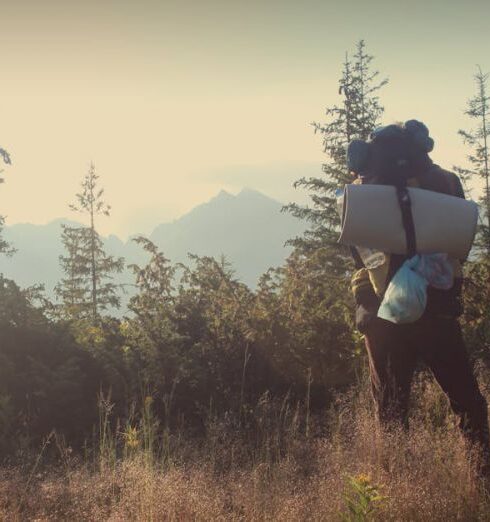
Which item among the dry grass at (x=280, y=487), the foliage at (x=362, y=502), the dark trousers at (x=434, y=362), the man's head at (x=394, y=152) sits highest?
the man's head at (x=394, y=152)

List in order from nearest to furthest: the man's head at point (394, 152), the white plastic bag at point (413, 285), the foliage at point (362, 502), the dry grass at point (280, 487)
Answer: the foliage at point (362, 502), the white plastic bag at point (413, 285), the dry grass at point (280, 487), the man's head at point (394, 152)

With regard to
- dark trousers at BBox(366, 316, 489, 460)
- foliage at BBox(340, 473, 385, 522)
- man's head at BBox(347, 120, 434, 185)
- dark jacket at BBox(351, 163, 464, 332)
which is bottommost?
foliage at BBox(340, 473, 385, 522)

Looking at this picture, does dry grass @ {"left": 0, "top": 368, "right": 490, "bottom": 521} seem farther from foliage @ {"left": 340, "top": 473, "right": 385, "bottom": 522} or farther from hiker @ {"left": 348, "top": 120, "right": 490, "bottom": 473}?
hiker @ {"left": 348, "top": 120, "right": 490, "bottom": 473}

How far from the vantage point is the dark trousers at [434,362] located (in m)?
2.75

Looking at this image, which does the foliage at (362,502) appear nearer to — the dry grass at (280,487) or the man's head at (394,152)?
the dry grass at (280,487)

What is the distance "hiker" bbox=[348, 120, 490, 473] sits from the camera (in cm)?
275

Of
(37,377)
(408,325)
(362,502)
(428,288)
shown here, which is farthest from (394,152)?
(37,377)

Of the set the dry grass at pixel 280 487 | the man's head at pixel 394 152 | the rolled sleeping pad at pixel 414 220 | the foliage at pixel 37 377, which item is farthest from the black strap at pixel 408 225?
the foliage at pixel 37 377

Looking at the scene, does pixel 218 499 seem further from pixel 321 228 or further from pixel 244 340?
pixel 321 228

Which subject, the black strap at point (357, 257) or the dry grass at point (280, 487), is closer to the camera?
the dry grass at point (280, 487)

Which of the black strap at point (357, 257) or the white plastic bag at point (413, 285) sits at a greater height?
the black strap at point (357, 257)

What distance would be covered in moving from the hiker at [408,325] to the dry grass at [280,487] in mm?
219

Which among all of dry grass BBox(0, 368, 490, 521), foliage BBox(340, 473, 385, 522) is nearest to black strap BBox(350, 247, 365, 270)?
dry grass BBox(0, 368, 490, 521)

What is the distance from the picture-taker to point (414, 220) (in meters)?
2.73
